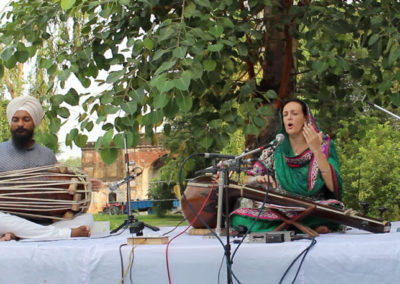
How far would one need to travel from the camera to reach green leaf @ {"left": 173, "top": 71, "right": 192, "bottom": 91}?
13.6 ft

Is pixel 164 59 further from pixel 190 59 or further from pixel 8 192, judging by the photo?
pixel 8 192

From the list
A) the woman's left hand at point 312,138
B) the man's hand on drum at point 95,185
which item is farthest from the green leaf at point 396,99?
the man's hand on drum at point 95,185

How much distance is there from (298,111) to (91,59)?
1.82 metres

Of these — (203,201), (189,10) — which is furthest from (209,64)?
(203,201)

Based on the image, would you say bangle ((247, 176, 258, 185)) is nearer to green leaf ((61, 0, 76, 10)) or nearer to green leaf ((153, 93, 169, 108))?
green leaf ((153, 93, 169, 108))

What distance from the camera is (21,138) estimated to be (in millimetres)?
4918

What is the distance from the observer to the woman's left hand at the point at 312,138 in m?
4.32

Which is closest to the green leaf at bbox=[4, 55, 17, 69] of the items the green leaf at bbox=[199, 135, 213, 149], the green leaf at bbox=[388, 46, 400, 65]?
the green leaf at bbox=[199, 135, 213, 149]

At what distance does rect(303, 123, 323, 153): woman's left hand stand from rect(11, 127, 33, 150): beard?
212cm

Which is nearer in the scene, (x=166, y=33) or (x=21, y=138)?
(x=166, y=33)

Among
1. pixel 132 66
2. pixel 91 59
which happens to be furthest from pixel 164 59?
pixel 91 59

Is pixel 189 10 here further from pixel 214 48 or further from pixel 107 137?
pixel 107 137

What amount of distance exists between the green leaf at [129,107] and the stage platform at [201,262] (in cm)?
97

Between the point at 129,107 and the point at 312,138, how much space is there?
1.28 meters
